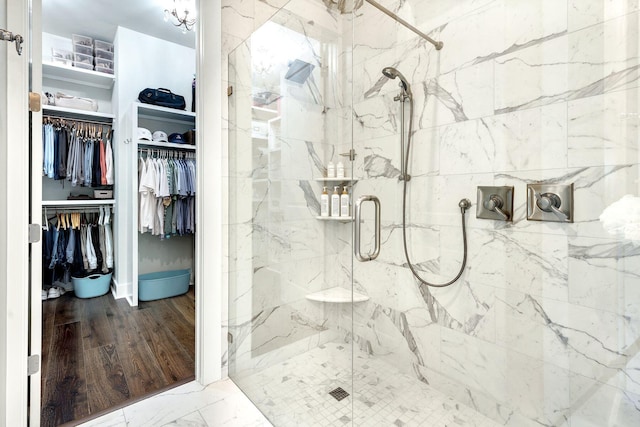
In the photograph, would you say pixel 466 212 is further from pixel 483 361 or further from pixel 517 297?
pixel 483 361

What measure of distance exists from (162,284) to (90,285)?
812 mm

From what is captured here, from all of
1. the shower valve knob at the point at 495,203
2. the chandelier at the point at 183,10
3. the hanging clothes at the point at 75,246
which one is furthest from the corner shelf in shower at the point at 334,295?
the hanging clothes at the point at 75,246

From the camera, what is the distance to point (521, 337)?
4.50 feet

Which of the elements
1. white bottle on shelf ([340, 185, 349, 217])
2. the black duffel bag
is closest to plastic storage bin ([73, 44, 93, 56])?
the black duffel bag

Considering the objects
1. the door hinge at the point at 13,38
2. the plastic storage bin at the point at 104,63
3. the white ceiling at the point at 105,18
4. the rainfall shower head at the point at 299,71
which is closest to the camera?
the door hinge at the point at 13,38

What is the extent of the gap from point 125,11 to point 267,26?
2.41 m

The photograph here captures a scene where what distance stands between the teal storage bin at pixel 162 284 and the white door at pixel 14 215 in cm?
199

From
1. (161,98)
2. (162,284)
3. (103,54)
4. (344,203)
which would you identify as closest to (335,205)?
(344,203)

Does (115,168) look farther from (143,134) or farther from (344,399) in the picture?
(344,399)

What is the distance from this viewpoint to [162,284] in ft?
11.2

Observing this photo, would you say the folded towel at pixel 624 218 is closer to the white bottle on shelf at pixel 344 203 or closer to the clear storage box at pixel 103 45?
the white bottle on shelf at pixel 344 203

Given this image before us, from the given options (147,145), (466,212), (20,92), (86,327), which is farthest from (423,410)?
(147,145)

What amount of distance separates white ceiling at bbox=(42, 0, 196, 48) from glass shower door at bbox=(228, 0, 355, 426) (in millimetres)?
2196

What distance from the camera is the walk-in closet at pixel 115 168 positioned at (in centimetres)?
320
